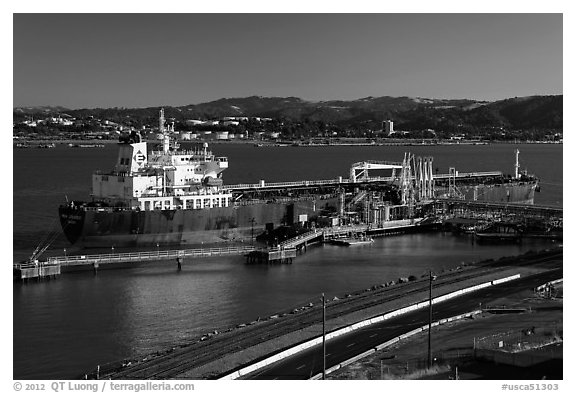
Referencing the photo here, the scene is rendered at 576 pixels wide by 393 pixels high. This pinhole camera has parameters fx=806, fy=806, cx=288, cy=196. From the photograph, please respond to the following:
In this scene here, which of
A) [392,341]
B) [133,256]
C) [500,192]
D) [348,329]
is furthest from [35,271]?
[500,192]

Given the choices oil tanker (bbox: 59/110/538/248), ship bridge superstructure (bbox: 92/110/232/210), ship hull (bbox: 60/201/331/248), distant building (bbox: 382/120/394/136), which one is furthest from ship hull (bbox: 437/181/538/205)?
distant building (bbox: 382/120/394/136)

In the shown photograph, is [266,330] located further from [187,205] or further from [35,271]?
[187,205]

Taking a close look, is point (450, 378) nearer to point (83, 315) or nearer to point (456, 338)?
point (456, 338)

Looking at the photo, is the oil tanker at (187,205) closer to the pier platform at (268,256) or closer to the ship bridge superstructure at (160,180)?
the ship bridge superstructure at (160,180)

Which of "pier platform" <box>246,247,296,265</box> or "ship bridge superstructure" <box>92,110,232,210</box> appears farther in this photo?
"ship bridge superstructure" <box>92,110,232,210</box>

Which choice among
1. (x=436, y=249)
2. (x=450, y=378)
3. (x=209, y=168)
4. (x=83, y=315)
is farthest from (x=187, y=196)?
(x=450, y=378)

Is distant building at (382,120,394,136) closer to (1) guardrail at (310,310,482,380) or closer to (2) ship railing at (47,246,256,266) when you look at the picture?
(2) ship railing at (47,246,256,266)
